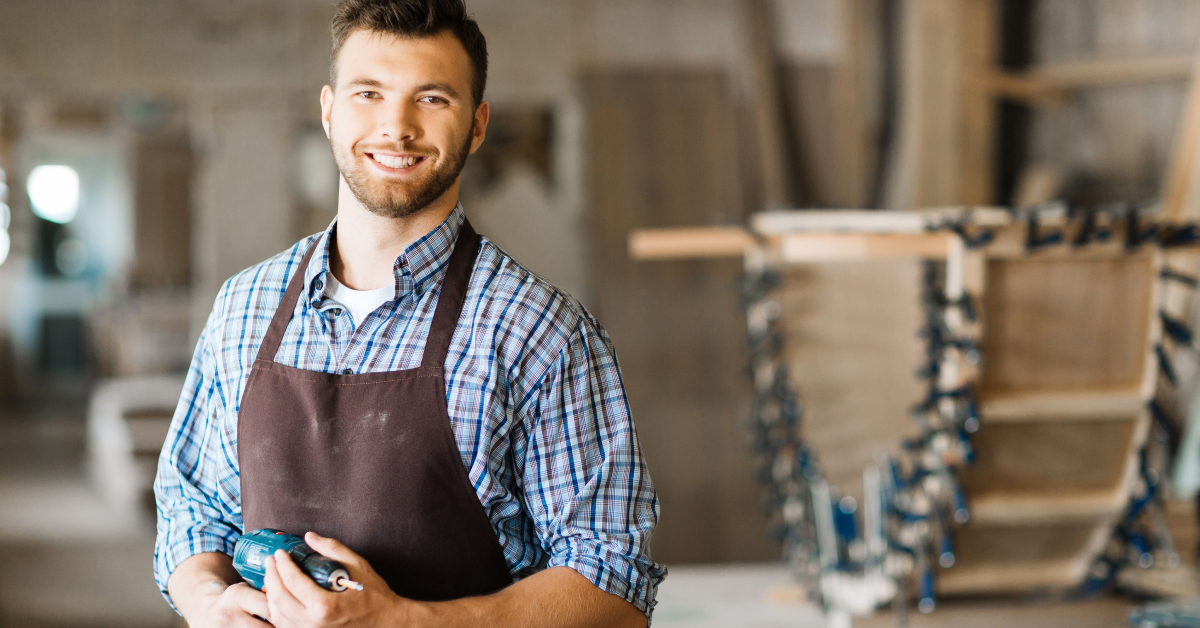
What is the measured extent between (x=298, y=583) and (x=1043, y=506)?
2.15 metres

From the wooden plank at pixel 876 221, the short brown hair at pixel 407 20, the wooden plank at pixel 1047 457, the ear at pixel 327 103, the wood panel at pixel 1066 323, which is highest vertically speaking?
the short brown hair at pixel 407 20

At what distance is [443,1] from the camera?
1250 millimetres

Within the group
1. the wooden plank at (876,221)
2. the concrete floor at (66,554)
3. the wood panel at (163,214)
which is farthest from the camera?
the wood panel at (163,214)

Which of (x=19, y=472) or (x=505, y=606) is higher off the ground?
(x=505, y=606)

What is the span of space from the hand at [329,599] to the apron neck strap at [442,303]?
255 mm

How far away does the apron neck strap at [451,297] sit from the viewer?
123cm

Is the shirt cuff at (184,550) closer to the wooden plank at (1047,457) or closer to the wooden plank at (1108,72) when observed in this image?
the wooden plank at (1047,457)

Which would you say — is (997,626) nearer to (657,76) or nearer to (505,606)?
(505,606)

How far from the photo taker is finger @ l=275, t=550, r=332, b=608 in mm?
1080

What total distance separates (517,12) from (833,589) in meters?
3.50

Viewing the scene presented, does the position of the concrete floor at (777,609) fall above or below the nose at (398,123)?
below

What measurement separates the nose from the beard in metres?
0.02

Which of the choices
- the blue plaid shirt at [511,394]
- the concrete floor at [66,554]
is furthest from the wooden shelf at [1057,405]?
the concrete floor at [66,554]

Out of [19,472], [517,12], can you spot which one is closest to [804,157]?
[517,12]
